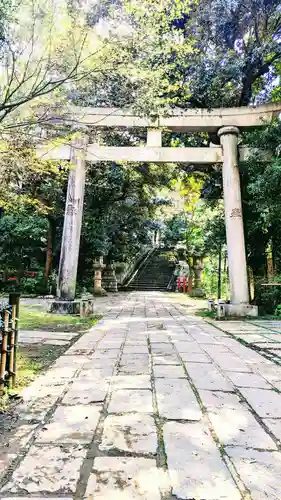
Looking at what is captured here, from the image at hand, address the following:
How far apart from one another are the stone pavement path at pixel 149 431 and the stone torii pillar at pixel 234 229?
12.5 ft

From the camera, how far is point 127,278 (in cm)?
1852

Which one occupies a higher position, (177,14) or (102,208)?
(177,14)

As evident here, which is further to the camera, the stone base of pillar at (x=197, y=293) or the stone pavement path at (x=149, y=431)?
the stone base of pillar at (x=197, y=293)

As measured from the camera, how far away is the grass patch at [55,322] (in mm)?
5389

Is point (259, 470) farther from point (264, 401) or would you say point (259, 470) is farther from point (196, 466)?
point (264, 401)

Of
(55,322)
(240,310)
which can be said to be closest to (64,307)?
(55,322)

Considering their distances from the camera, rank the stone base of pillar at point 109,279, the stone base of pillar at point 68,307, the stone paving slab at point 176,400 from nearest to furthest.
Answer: the stone paving slab at point 176,400, the stone base of pillar at point 68,307, the stone base of pillar at point 109,279

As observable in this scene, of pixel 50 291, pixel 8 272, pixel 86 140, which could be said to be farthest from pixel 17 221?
pixel 86 140

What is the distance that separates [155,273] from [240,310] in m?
13.0

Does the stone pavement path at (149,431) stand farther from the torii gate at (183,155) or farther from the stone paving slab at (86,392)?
the torii gate at (183,155)

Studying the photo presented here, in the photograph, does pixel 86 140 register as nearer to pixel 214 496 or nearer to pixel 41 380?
pixel 41 380

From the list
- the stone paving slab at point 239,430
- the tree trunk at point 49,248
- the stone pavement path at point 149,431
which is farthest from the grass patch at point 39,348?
the tree trunk at point 49,248

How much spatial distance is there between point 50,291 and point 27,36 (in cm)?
976

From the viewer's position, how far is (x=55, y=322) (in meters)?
6.04
